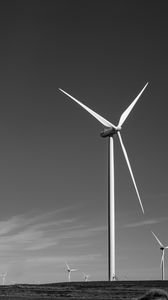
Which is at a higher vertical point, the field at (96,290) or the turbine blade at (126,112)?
the turbine blade at (126,112)

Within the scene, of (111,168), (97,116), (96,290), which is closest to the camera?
(96,290)

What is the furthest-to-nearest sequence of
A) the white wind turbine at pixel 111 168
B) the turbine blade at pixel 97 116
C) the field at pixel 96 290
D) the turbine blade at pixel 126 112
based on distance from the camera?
the turbine blade at pixel 126 112
the turbine blade at pixel 97 116
the white wind turbine at pixel 111 168
the field at pixel 96 290

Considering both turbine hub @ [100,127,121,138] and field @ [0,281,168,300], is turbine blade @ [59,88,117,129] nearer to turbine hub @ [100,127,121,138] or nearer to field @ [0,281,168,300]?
turbine hub @ [100,127,121,138]

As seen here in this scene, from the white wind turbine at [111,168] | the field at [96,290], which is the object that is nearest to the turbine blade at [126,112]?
the white wind turbine at [111,168]

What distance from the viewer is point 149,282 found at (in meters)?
87.6

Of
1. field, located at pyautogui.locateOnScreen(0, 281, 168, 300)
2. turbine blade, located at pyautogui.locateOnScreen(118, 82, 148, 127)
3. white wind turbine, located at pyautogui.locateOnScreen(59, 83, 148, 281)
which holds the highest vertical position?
turbine blade, located at pyautogui.locateOnScreen(118, 82, 148, 127)

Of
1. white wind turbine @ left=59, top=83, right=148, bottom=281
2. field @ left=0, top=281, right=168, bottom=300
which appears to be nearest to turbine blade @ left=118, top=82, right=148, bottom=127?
white wind turbine @ left=59, top=83, right=148, bottom=281

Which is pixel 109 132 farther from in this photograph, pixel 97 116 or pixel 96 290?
pixel 96 290

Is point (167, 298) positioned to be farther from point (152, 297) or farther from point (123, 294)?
point (123, 294)

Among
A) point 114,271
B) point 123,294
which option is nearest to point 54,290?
point 114,271

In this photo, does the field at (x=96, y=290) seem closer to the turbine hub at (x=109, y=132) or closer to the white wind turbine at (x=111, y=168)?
the white wind turbine at (x=111, y=168)

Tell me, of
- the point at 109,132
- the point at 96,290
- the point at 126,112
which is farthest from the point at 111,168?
the point at 96,290

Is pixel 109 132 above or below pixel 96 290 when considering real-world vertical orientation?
above

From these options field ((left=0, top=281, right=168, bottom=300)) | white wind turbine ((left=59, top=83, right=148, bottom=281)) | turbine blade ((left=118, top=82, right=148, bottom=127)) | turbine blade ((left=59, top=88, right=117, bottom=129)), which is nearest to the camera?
field ((left=0, top=281, right=168, bottom=300))
